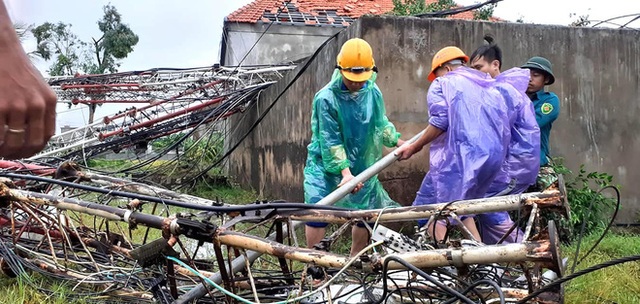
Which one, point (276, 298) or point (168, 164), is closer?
point (276, 298)

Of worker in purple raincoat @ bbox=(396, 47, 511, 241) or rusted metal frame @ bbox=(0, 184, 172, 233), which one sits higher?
worker in purple raincoat @ bbox=(396, 47, 511, 241)

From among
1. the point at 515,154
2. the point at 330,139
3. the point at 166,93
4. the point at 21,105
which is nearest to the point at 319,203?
the point at 330,139

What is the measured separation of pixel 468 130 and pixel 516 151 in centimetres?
44

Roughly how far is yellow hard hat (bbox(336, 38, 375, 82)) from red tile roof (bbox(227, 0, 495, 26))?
1051 cm

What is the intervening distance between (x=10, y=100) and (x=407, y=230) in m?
4.15

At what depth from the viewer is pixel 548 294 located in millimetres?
1797

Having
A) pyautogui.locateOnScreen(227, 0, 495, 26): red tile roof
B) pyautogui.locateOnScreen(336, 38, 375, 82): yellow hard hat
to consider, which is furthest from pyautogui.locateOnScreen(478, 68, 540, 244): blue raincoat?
pyautogui.locateOnScreen(227, 0, 495, 26): red tile roof

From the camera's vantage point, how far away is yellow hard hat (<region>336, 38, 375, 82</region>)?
348 centimetres

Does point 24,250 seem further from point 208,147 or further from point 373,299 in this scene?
point 208,147

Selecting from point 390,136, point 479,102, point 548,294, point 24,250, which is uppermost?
point 479,102

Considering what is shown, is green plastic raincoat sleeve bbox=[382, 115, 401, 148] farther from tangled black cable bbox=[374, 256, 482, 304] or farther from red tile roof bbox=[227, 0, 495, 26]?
red tile roof bbox=[227, 0, 495, 26]

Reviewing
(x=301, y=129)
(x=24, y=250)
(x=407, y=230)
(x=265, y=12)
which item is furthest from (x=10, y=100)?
(x=265, y=12)

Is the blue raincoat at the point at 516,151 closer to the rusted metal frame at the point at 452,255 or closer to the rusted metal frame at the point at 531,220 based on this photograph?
the rusted metal frame at the point at 531,220

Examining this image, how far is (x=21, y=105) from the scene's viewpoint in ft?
2.25
